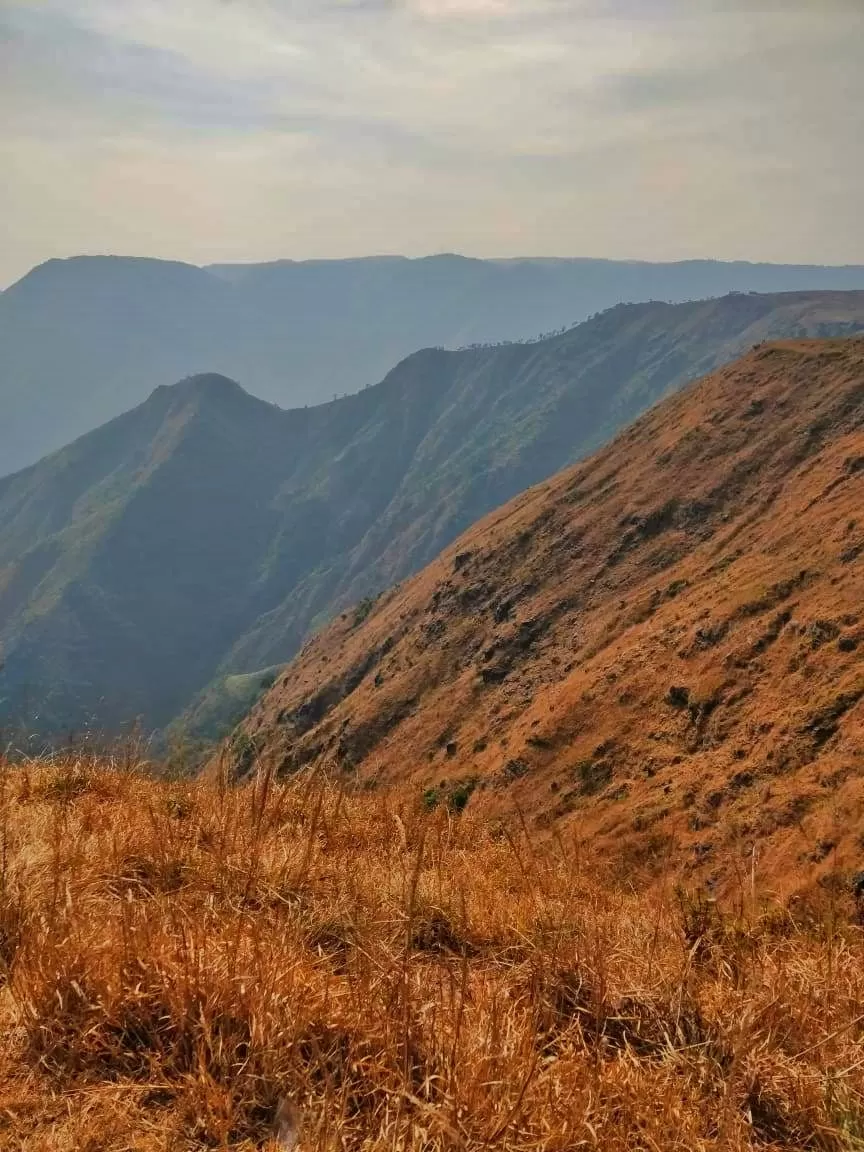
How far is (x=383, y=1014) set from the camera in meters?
2.65

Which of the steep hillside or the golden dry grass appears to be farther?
the steep hillside

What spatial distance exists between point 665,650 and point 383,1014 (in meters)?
35.9

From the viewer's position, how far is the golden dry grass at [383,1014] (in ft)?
7.52

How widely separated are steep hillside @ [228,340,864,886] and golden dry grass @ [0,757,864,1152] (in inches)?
46.6

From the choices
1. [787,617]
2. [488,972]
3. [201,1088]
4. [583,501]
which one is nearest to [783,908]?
[488,972]

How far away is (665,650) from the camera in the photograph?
3669 cm

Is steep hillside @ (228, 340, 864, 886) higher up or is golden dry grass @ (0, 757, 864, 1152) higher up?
golden dry grass @ (0, 757, 864, 1152)

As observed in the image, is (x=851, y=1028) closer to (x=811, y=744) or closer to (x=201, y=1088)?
(x=201, y=1088)

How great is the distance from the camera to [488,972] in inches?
132

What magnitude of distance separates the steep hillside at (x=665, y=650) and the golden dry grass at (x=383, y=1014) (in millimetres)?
1184

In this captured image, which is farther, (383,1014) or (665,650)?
(665,650)

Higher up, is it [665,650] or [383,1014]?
[383,1014]

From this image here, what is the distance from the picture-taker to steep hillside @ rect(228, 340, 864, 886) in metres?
25.0

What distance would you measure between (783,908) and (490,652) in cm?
5066
